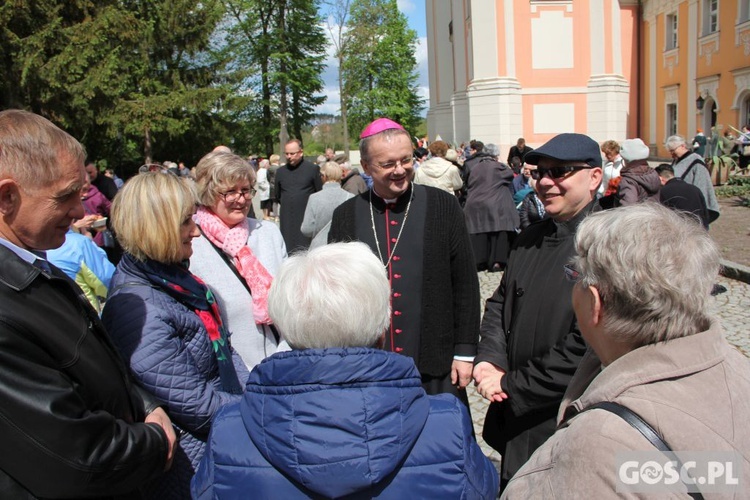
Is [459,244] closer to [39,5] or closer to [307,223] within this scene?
[307,223]

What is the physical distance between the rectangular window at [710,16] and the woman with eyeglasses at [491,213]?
18.3 meters

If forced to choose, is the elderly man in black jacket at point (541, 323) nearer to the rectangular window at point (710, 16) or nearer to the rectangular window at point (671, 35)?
the rectangular window at point (710, 16)

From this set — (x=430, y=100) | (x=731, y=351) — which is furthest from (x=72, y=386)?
(x=430, y=100)

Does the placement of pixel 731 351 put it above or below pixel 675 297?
below

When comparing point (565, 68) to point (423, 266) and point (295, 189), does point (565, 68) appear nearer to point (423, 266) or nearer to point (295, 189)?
point (295, 189)

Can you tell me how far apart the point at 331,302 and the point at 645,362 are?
75 cm

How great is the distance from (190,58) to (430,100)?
488 inches

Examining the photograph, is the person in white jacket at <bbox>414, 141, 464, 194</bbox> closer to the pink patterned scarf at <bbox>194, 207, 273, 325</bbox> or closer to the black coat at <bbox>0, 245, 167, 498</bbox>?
the pink patterned scarf at <bbox>194, 207, 273, 325</bbox>

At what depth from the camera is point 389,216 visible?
3.12 meters

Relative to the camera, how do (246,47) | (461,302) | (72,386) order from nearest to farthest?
(72,386) → (461,302) → (246,47)

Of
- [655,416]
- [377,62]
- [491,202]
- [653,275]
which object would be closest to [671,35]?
[491,202]

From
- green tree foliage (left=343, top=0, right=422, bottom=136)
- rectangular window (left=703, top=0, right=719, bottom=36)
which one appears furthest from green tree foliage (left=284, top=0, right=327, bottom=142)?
rectangular window (left=703, top=0, right=719, bottom=36)

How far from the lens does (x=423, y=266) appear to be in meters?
2.97

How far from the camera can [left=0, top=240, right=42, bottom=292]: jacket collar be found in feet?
4.87
